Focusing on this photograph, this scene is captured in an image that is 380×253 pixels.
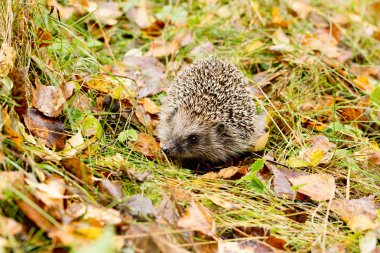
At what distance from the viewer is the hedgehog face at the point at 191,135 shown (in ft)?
13.4

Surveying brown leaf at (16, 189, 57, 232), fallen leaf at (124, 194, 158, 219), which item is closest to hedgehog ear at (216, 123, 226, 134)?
fallen leaf at (124, 194, 158, 219)

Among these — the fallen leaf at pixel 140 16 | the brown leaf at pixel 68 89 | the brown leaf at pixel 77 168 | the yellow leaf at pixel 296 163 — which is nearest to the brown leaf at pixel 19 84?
the brown leaf at pixel 68 89

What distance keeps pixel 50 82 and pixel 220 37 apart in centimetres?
236

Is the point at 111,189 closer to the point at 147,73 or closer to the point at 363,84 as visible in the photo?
the point at 147,73

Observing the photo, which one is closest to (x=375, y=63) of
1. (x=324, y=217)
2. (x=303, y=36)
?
(x=303, y=36)

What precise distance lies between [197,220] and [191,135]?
4.68ft

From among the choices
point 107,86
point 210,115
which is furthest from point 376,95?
point 107,86

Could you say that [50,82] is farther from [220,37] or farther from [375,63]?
[375,63]

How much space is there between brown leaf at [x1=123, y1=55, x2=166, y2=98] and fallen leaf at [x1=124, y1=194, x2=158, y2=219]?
1827 mm

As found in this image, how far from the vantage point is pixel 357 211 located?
127 inches

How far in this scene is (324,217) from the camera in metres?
3.21

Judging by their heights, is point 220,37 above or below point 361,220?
above

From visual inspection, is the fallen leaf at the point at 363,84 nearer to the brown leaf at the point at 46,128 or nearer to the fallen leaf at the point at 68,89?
the fallen leaf at the point at 68,89

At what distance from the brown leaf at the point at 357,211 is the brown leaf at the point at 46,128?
1.89 m
